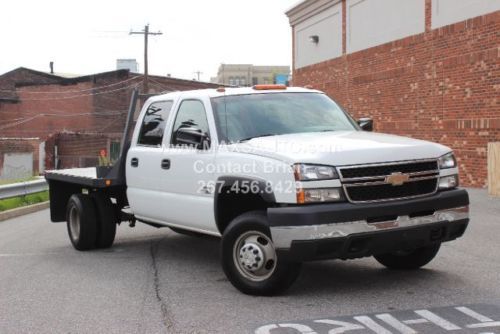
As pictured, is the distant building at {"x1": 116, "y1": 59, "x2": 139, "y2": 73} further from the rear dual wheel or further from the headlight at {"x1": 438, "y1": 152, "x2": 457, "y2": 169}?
the headlight at {"x1": 438, "y1": 152, "x2": 457, "y2": 169}

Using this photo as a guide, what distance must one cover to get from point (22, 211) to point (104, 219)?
23.1 feet

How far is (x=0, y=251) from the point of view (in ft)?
29.9

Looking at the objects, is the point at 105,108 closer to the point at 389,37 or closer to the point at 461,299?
the point at 389,37

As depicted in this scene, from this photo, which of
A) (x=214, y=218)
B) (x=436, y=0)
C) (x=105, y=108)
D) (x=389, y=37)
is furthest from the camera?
(x=105, y=108)

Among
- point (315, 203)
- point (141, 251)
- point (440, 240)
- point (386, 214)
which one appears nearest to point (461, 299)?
point (440, 240)

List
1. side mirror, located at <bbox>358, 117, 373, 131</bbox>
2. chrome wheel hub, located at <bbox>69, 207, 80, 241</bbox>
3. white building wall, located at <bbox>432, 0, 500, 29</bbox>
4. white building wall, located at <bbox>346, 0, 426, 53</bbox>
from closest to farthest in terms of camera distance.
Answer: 1. side mirror, located at <bbox>358, 117, 373, 131</bbox>
2. chrome wheel hub, located at <bbox>69, 207, 80, 241</bbox>
3. white building wall, located at <bbox>432, 0, 500, 29</bbox>
4. white building wall, located at <bbox>346, 0, 426, 53</bbox>

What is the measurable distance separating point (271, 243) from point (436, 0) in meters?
14.2

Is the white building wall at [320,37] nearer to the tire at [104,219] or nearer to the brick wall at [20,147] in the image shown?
the tire at [104,219]

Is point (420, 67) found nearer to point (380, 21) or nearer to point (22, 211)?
point (380, 21)

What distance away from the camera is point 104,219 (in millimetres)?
8734

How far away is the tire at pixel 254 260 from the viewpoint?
18.5ft

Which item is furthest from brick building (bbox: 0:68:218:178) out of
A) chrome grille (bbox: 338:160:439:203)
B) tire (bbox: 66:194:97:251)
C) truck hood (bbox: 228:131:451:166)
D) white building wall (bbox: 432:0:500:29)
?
chrome grille (bbox: 338:160:439:203)

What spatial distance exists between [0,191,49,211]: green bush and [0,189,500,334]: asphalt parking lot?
637 cm

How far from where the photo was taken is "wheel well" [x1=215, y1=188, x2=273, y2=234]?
613 centimetres
